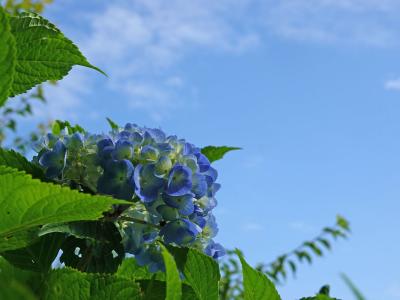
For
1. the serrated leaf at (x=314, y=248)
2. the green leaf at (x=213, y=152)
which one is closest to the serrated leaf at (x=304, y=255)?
the serrated leaf at (x=314, y=248)

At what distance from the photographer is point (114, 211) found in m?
1.53

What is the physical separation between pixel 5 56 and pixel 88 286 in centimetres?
37

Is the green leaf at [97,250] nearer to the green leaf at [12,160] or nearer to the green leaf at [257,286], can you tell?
the green leaf at [12,160]

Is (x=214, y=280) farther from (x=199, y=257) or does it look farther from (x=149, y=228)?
(x=149, y=228)

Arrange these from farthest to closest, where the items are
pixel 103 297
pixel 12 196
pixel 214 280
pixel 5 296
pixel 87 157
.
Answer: pixel 87 157 → pixel 214 280 → pixel 103 297 → pixel 12 196 → pixel 5 296

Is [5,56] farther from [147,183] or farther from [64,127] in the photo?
[64,127]

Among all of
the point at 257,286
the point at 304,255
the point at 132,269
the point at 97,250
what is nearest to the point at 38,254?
the point at 97,250

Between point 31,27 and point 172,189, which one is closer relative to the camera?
point 31,27

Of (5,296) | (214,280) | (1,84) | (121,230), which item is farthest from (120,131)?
(5,296)

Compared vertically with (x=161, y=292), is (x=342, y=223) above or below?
above

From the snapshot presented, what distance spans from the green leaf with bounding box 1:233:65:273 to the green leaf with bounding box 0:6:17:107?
47 cm

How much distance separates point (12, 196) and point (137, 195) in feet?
1.93

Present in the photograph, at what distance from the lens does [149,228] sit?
62.6 inches

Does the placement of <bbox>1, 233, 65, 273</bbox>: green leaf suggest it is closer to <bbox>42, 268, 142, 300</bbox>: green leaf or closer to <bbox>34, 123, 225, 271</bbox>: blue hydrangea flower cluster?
<bbox>34, 123, 225, 271</bbox>: blue hydrangea flower cluster
